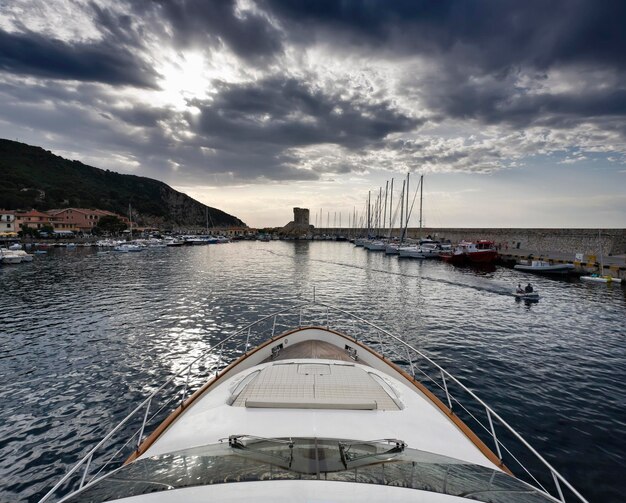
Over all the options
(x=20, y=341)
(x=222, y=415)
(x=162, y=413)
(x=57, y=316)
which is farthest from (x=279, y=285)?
(x=222, y=415)

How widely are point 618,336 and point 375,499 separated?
24.6 m

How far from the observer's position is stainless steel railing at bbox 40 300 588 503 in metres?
5.06

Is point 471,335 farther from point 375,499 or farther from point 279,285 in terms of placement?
point 279,285

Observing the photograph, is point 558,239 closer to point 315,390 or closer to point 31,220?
point 315,390

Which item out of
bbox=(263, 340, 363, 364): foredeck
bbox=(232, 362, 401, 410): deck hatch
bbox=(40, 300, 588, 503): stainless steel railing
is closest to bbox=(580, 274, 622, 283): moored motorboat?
bbox=(40, 300, 588, 503): stainless steel railing

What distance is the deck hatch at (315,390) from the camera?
525cm

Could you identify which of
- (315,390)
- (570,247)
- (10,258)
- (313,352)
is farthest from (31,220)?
(570,247)

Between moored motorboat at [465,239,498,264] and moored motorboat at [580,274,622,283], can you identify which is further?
moored motorboat at [465,239,498,264]

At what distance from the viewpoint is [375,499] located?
2893 mm

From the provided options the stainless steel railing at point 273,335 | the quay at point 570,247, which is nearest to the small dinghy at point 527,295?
the stainless steel railing at point 273,335

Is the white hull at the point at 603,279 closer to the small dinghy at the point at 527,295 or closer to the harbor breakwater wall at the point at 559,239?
the harbor breakwater wall at the point at 559,239

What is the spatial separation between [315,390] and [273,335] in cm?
619

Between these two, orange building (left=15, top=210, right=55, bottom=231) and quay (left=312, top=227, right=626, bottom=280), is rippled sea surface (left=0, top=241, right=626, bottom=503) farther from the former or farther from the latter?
orange building (left=15, top=210, right=55, bottom=231)

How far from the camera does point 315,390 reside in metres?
5.64
